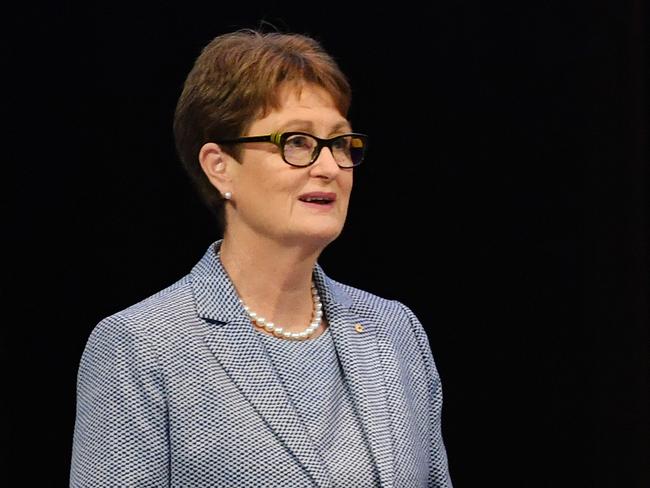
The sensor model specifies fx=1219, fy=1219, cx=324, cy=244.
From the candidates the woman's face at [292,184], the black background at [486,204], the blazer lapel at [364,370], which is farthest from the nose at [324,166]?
the black background at [486,204]

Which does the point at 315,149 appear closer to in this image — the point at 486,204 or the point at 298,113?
the point at 298,113

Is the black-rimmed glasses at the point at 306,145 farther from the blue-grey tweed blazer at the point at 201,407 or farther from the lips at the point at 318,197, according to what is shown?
the blue-grey tweed blazer at the point at 201,407

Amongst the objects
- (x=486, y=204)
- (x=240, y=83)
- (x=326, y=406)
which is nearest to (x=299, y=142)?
(x=240, y=83)

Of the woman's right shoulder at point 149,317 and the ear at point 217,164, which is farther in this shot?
the ear at point 217,164

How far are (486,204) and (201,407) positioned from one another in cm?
136

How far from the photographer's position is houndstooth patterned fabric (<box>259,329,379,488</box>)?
2029mm

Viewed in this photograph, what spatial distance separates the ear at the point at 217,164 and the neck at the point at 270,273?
9 centimetres

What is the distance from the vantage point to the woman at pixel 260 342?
1.96m

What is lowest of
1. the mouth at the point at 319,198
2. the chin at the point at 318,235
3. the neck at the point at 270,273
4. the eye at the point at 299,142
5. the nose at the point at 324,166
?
the neck at the point at 270,273

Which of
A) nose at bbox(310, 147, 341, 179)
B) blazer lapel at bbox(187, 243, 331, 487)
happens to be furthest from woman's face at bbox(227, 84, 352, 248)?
blazer lapel at bbox(187, 243, 331, 487)

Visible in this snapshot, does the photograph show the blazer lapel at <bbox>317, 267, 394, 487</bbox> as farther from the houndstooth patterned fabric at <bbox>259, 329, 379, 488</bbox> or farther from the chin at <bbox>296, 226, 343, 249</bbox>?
the chin at <bbox>296, 226, 343, 249</bbox>

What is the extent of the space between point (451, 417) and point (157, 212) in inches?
37.6

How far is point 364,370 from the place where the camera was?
2.16 m

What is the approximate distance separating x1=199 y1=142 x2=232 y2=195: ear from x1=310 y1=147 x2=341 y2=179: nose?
164mm
